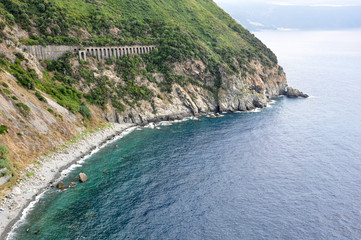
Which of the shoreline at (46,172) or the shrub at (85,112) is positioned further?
the shrub at (85,112)

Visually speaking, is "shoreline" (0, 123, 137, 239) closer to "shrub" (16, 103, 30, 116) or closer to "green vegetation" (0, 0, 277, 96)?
"shrub" (16, 103, 30, 116)

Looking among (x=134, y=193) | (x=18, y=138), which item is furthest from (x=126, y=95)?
(x=134, y=193)

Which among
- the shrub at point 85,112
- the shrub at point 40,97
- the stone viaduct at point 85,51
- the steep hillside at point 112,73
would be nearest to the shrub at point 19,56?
the steep hillside at point 112,73

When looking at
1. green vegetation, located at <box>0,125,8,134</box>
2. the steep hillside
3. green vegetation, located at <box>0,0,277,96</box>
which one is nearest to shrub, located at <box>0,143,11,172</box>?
the steep hillside

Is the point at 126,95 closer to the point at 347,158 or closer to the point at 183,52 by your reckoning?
the point at 183,52

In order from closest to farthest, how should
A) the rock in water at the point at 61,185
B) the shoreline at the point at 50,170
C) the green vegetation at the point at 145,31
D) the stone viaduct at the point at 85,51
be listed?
the shoreline at the point at 50,170
the rock in water at the point at 61,185
the stone viaduct at the point at 85,51
the green vegetation at the point at 145,31

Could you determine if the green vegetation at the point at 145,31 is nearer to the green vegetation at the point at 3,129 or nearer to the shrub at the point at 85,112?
the shrub at the point at 85,112

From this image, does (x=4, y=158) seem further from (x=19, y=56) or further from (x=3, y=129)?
(x=19, y=56)

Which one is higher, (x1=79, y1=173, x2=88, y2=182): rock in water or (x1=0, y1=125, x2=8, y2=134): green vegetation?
(x1=0, y1=125, x2=8, y2=134): green vegetation
